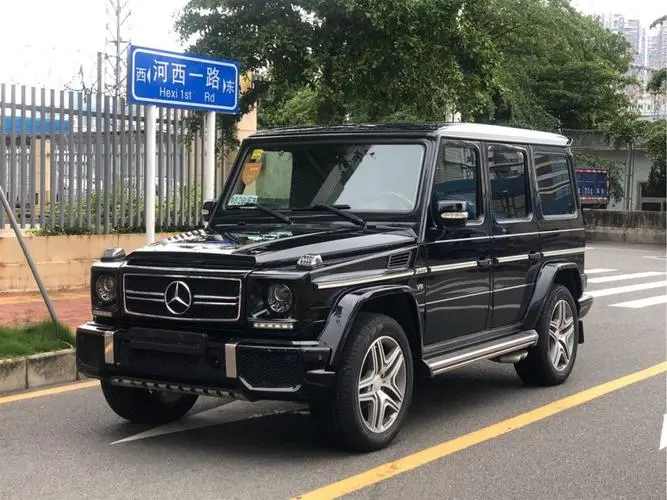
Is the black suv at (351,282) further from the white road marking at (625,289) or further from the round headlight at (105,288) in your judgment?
the white road marking at (625,289)

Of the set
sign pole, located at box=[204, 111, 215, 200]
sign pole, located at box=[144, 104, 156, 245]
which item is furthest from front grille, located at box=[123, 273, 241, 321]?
sign pole, located at box=[204, 111, 215, 200]

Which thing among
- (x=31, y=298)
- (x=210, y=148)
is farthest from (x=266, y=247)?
(x=31, y=298)

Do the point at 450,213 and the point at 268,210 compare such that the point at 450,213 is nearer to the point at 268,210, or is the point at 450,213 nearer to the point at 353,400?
the point at 268,210

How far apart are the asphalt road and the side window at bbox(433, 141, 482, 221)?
1.50 m

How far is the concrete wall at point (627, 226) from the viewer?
28828 millimetres

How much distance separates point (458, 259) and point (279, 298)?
1657mm

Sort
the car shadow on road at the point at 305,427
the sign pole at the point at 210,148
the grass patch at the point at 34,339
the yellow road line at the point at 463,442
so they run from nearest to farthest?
the yellow road line at the point at 463,442 < the car shadow on road at the point at 305,427 < the grass patch at the point at 34,339 < the sign pole at the point at 210,148

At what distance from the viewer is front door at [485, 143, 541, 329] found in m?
6.64

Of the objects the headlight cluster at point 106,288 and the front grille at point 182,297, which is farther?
the headlight cluster at point 106,288

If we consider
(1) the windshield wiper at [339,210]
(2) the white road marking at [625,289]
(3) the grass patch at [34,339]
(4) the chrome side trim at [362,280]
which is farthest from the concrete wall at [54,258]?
(2) the white road marking at [625,289]

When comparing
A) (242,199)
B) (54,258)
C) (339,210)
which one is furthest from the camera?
(54,258)

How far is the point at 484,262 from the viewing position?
6.41 metres

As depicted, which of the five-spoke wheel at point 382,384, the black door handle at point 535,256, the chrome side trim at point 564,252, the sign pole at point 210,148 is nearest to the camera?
the five-spoke wheel at point 382,384

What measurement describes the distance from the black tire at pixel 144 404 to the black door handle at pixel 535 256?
2755 millimetres
